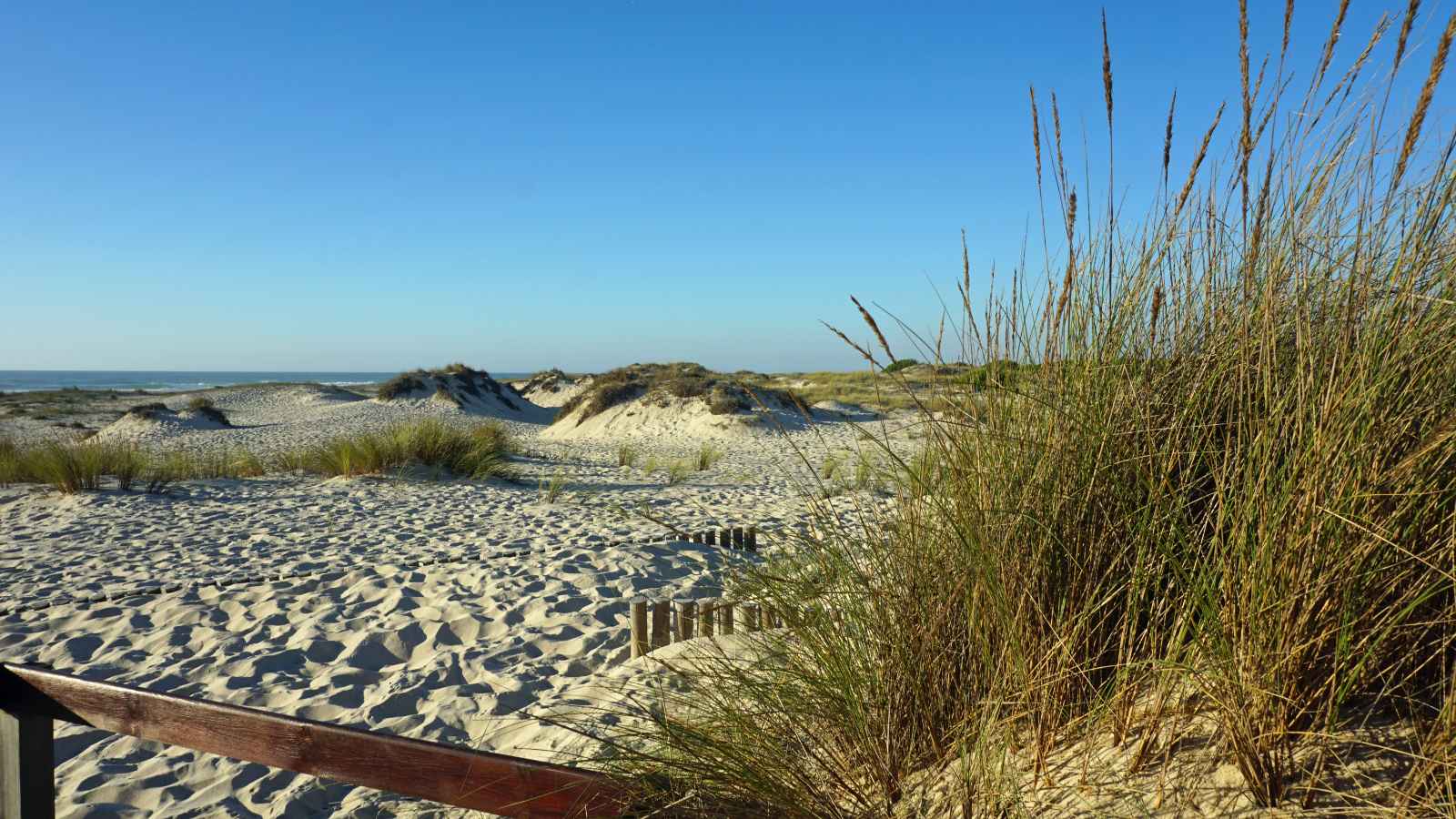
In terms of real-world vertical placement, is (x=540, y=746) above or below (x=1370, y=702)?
below

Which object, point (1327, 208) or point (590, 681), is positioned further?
point (590, 681)

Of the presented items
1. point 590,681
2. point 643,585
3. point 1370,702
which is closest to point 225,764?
point 590,681

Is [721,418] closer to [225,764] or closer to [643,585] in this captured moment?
[643,585]

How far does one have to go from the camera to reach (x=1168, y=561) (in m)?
1.57

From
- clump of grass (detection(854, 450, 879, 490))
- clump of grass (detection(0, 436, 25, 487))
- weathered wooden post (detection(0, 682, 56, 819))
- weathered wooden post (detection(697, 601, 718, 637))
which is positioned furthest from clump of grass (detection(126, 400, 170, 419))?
weathered wooden post (detection(0, 682, 56, 819))

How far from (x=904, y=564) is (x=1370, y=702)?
90cm

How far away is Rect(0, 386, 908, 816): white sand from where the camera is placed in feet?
9.97

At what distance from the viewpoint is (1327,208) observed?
1.83 m

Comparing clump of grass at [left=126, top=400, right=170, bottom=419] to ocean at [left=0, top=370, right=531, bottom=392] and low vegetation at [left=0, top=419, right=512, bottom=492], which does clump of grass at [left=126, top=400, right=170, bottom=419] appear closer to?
low vegetation at [left=0, top=419, right=512, bottom=492]

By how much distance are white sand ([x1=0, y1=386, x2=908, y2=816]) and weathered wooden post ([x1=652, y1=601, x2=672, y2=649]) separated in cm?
31

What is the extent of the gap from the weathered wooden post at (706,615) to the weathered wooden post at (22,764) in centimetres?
185

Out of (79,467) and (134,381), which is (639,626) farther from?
(134,381)

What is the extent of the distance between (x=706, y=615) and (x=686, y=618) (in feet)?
1.75

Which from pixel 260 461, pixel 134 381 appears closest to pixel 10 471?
pixel 260 461
